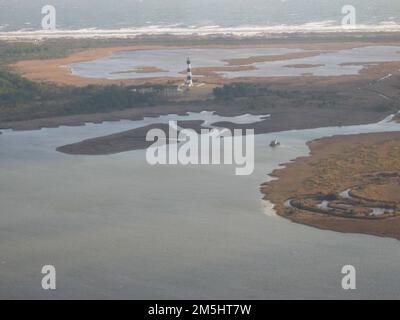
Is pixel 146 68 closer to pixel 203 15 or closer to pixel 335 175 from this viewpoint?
pixel 335 175

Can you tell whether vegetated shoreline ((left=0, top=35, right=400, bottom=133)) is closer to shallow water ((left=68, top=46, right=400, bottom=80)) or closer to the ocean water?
shallow water ((left=68, top=46, right=400, bottom=80))

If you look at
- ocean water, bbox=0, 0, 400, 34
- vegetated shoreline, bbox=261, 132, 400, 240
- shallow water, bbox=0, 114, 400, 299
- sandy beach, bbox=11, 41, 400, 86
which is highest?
ocean water, bbox=0, 0, 400, 34

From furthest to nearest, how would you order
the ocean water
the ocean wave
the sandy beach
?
the ocean water < the ocean wave < the sandy beach

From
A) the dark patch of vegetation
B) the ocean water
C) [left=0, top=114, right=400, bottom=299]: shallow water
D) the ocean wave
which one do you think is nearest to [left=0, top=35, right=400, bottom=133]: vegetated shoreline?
the dark patch of vegetation

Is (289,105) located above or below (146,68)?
below

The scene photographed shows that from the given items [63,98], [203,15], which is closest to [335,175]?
[63,98]

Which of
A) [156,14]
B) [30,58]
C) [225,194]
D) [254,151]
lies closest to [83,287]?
[225,194]

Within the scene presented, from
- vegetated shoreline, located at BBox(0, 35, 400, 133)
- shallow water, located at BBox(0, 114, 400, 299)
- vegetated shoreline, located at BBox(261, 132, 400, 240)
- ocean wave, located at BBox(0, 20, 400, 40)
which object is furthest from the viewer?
ocean wave, located at BBox(0, 20, 400, 40)
